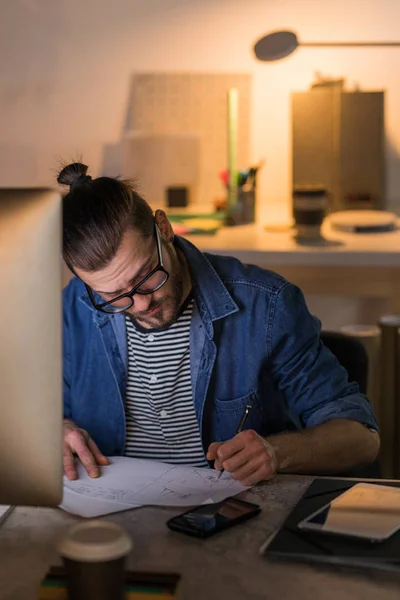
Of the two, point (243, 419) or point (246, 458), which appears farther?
point (243, 419)

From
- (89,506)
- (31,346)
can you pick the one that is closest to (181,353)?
(89,506)

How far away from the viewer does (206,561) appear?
114cm

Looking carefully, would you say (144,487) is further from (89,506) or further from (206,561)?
(206,561)

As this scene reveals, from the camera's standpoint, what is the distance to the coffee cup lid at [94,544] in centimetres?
86

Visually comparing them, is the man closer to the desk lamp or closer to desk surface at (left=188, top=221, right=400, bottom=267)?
desk surface at (left=188, top=221, right=400, bottom=267)

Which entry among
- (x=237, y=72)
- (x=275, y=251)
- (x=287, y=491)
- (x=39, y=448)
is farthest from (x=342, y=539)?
(x=237, y=72)

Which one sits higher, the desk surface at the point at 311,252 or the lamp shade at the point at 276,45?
the lamp shade at the point at 276,45

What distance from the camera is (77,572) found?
88 centimetres

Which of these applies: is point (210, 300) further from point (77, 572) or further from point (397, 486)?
point (77, 572)

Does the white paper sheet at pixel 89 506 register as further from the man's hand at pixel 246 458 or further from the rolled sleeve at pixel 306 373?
the rolled sleeve at pixel 306 373

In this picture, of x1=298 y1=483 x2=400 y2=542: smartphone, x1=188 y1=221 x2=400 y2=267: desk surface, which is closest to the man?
x1=298 y1=483 x2=400 y2=542: smartphone

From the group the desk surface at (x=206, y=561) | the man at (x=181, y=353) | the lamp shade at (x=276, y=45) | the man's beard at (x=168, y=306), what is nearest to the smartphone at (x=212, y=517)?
the desk surface at (x=206, y=561)

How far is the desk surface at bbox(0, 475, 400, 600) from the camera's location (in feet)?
3.50

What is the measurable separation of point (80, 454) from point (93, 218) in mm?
368
